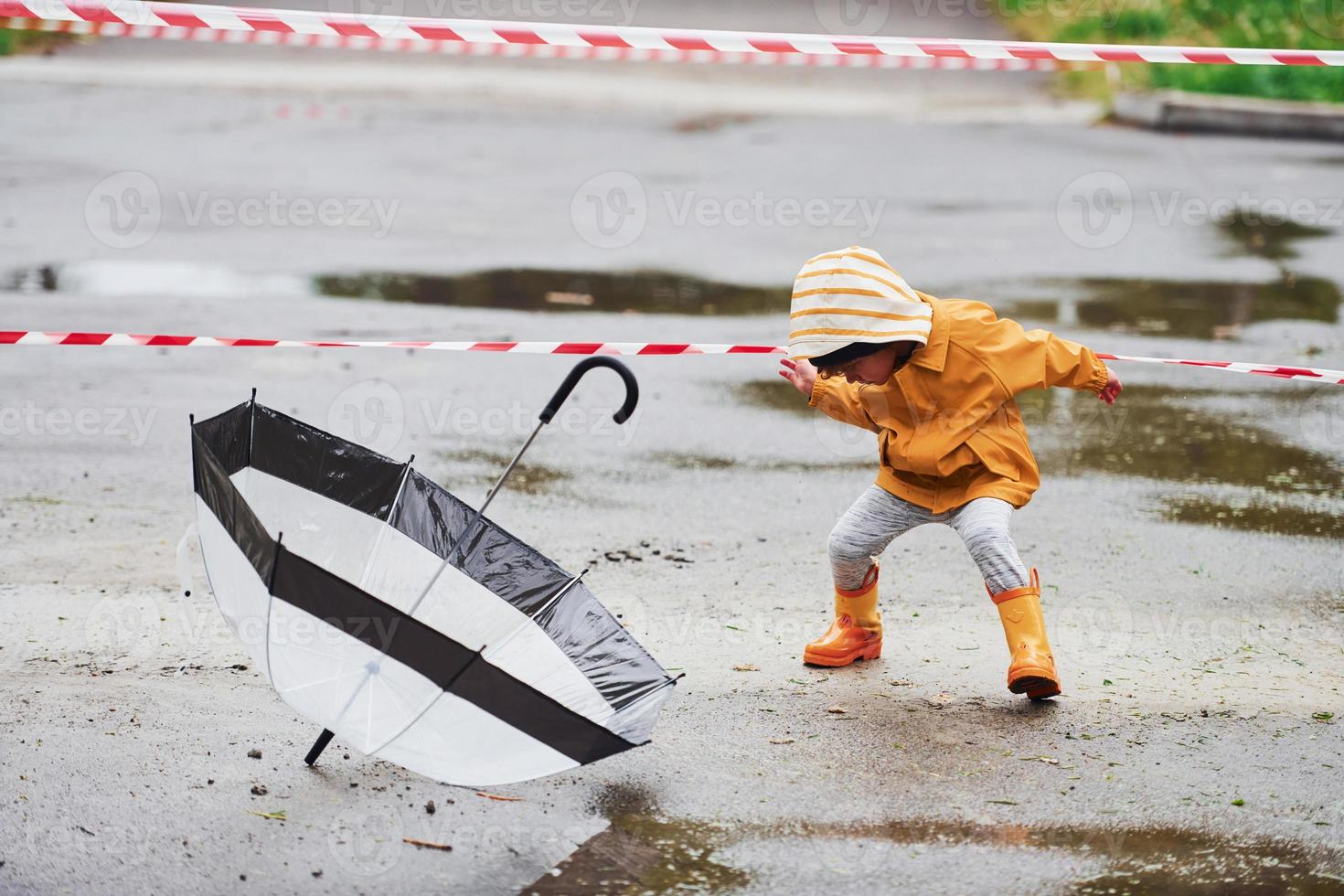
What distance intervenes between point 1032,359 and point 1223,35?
1693 centimetres

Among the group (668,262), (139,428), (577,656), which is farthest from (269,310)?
(577,656)

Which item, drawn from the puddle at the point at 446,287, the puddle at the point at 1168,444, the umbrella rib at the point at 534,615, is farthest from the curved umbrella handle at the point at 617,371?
the puddle at the point at 446,287

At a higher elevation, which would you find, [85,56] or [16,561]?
[85,56]

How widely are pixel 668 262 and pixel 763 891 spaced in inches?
311

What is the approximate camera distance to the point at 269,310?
906 cm

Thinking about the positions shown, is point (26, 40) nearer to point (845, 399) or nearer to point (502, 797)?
point (845, 399)

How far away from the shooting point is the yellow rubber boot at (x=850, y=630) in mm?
4703

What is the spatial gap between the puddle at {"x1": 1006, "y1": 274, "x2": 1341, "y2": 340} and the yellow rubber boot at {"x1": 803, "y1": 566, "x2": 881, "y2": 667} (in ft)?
16.6

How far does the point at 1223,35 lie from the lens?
19.4 m

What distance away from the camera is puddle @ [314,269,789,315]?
31.4 feet

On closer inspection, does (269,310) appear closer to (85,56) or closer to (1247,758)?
(1247,758)

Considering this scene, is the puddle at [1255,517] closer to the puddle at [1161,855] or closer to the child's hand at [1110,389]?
the child's hand at [1110,389]

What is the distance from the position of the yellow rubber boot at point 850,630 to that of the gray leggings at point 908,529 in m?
0.04

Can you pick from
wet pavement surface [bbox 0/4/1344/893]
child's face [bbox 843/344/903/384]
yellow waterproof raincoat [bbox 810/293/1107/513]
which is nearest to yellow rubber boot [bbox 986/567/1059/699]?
wet pavement surface [bbox 0/4/1344/893]
